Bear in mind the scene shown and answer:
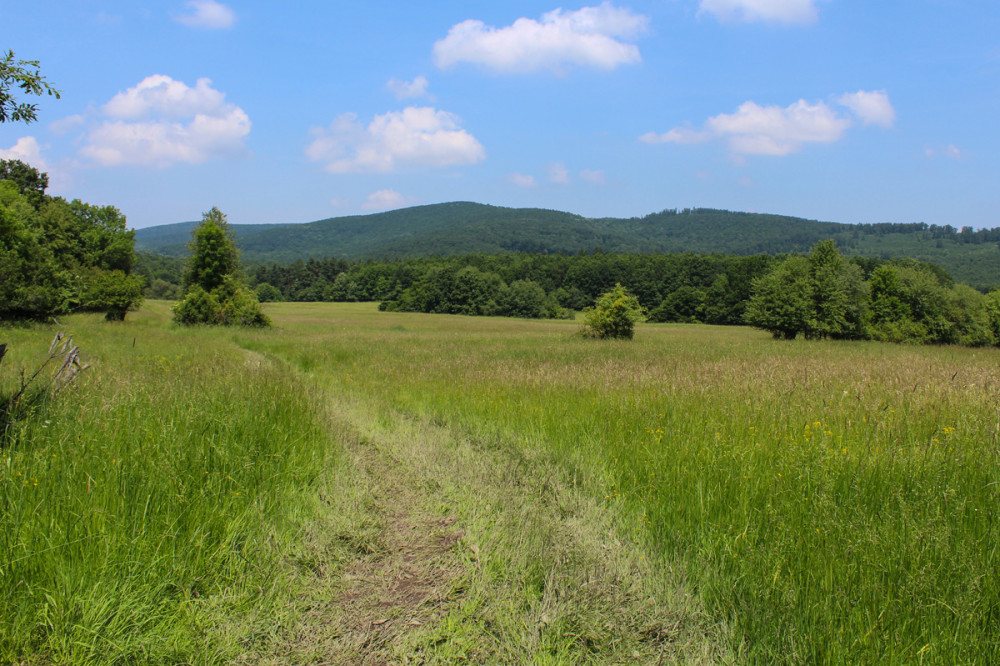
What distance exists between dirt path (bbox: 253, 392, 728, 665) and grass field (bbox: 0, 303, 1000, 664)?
0.08 meters

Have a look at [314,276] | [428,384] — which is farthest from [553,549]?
[314,276]

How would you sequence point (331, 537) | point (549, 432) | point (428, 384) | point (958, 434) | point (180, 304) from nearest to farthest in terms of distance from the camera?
point (331, 537), point (958, 434), point (549, 432), point (428, 384), point (180, 304)

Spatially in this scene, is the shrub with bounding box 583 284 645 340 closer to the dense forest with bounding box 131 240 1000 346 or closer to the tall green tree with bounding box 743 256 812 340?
the tall green tree with bounding box 743 256 812 340

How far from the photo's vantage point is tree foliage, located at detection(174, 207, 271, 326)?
36875 mm

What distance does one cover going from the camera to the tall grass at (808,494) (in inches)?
108

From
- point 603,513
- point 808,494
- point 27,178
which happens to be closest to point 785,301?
point 808,494

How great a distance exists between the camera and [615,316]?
30.8 m

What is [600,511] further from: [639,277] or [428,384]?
[639,277]

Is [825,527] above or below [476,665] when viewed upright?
above

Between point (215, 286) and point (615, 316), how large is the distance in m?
28.9

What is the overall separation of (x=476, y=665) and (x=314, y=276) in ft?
417

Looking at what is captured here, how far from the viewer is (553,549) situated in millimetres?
3729

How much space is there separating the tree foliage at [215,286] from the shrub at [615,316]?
24850 mm

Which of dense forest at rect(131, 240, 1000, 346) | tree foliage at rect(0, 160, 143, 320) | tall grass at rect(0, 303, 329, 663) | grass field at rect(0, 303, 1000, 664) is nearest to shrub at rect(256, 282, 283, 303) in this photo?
dense forest at rect(131, 240, 1000, 346)
